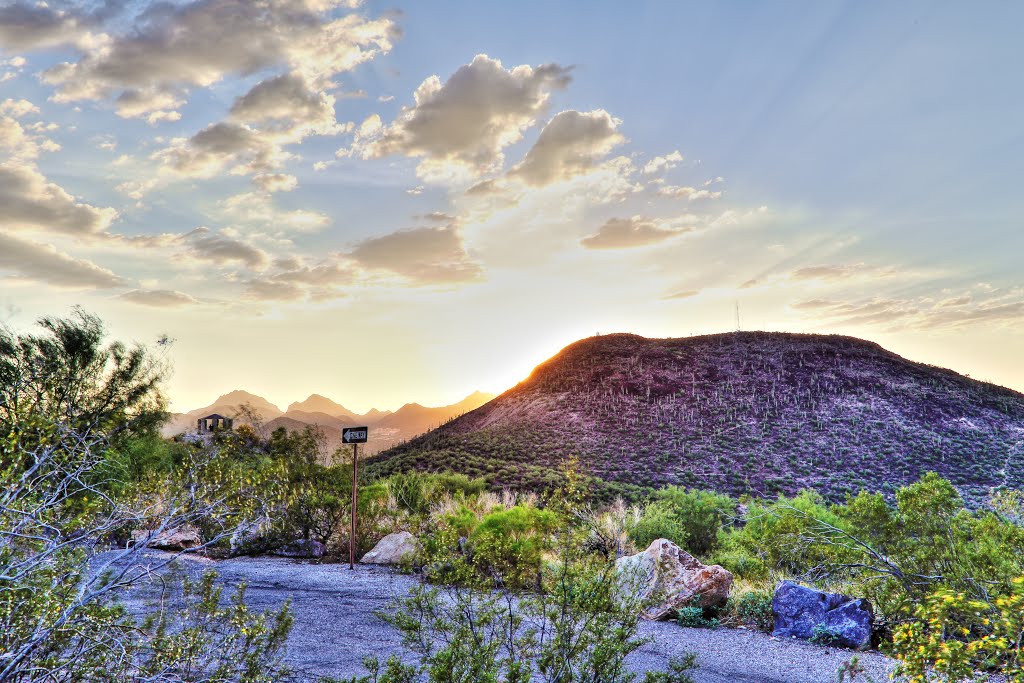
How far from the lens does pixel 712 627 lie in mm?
7605

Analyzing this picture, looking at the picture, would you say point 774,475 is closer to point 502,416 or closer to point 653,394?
point 653,394

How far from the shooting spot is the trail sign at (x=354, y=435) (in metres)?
12.5

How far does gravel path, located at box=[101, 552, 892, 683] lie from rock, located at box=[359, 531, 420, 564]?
1660 millimetres

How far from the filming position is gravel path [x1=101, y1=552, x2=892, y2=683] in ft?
19.2

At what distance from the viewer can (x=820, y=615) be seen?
23.1 ft

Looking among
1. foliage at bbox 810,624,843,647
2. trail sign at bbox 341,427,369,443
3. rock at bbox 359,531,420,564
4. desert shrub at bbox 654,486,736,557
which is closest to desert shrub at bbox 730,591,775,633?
foliage at bbox 810,624,843,647

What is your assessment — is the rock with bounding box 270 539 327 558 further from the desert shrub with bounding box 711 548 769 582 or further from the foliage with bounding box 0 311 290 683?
the desert shrub with bounding box 711 548 769 582

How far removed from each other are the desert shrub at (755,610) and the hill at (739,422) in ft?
58.6

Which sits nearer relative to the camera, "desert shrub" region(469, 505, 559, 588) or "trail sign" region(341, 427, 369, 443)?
"desert shrub" region(469, 505, 559, 588)

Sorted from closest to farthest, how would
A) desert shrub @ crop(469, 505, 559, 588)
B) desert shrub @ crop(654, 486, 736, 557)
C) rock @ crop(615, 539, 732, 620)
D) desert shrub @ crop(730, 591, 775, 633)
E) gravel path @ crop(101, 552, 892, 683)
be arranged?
1. gravel path @ crop(101, 552, 892, 683)
2. desert shrub @ crop(469, 505, 559, 588)
3. desert shrub @ crop(730, 591, 775, 633)
4. rock @ crop(615, 539, 732, 620)
5. desert shrub @ crop(654, 486, 736, 557)

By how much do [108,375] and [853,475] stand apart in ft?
109

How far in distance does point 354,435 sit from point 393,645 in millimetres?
6435

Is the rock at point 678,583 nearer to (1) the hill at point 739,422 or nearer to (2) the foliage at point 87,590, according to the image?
(2) the foliage at point 87,590

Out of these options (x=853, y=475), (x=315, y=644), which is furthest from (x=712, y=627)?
(x=853, y=475)
